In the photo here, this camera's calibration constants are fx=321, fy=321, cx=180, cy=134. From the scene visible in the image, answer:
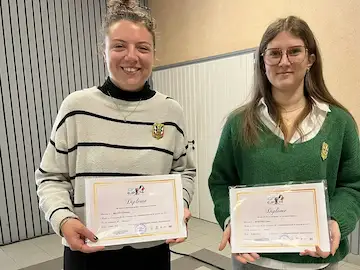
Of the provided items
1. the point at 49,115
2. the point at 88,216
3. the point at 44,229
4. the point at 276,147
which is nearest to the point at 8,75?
the point at 49,115

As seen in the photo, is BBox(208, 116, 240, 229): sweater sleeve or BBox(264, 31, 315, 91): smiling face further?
BBox(208, 116, 240, 229): sweater sleeve

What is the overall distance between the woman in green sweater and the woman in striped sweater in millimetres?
281

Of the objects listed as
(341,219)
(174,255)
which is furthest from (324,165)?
(174,255)

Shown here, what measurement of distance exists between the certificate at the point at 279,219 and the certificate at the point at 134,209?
0.67 feet

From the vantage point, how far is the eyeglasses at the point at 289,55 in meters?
1.16

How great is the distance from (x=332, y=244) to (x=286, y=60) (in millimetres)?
645

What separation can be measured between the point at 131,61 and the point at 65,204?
549 mm

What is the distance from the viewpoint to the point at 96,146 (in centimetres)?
115

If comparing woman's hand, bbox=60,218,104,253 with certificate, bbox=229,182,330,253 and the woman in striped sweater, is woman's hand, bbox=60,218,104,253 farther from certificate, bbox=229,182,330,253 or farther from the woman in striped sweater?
certificate, bbox=229,182,330,253

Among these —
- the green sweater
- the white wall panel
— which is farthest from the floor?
the green sweater

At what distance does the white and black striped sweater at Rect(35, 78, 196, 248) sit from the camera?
113 centimetres

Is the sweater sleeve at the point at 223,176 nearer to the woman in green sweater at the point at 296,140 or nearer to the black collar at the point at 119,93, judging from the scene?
the woman in green sweater at the point at 296,140

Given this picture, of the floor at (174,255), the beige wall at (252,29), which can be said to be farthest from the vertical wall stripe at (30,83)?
the beige wall at (252,29)

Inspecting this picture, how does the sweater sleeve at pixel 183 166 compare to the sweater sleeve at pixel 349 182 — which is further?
the sweater sleeve at pixel 183 166
